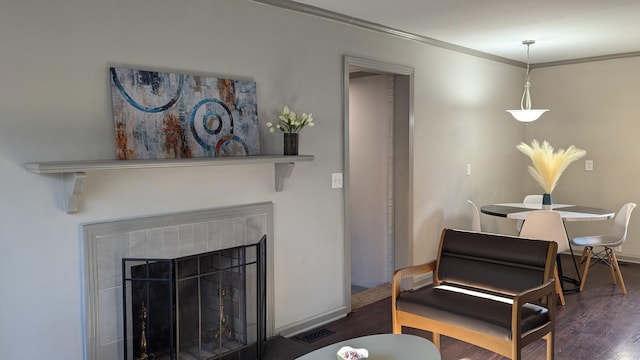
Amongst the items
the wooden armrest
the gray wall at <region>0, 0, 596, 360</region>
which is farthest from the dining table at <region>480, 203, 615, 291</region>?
the wooden armrest

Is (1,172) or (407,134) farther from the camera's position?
(407,134)

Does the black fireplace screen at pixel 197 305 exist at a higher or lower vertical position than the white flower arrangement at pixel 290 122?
lower

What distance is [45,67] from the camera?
2336mm

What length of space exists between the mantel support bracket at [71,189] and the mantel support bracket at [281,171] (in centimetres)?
127

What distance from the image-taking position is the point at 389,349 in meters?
2.37

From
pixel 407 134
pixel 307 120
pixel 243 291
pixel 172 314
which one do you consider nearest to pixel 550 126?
pixel 407 134

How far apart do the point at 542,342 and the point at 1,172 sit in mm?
3339

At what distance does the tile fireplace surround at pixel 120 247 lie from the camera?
2.51 metres

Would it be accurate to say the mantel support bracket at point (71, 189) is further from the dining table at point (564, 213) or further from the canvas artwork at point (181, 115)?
Result: the dining table at point (564, 213)

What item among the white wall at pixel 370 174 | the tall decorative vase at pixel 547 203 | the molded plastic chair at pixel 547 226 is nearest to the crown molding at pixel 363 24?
the white wall at pixel 370 174

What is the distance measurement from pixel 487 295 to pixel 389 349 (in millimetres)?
1129

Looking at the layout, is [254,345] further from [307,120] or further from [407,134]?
[407,134]

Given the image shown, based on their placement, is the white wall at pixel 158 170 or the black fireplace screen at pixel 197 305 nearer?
the white wall at pixel 158 170

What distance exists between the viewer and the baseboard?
3.50 m
